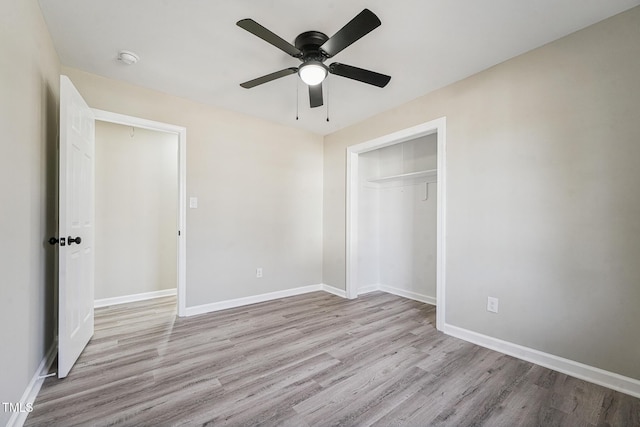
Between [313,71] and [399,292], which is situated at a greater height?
[313,71]

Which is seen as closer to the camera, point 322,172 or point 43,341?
point 43,341

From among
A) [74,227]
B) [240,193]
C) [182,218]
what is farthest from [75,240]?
[240,193]

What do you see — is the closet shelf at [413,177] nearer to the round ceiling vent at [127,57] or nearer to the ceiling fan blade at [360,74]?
the ceiling fan blade at [360,74]

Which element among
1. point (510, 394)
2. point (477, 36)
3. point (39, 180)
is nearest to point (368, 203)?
point (477, 36)

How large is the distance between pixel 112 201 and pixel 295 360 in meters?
3.20

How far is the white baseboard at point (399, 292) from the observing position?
3.69 meters

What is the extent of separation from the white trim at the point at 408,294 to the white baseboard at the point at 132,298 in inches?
125

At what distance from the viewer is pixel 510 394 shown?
178 centimetres

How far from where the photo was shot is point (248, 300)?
11.8 feet

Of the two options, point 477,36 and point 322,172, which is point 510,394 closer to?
point 477,36

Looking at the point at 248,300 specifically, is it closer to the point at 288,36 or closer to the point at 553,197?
the point at 288,36

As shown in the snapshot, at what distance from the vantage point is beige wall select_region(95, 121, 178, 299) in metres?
3.57

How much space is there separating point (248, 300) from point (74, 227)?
80.6 inches

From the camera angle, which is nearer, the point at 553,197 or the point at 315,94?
the point at 553,197
